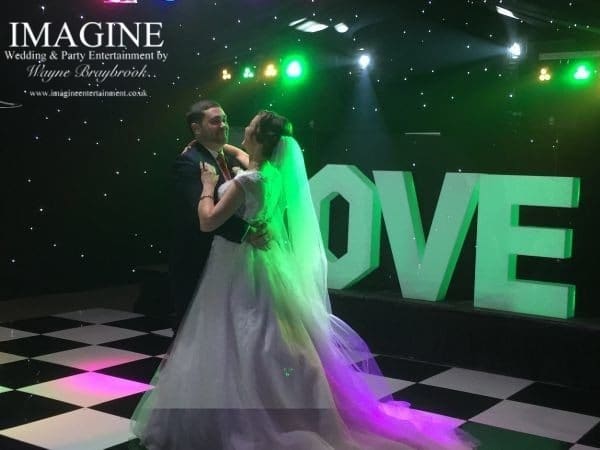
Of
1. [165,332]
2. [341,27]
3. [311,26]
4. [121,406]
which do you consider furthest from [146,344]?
[341,27]

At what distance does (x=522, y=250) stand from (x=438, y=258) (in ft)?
1.56

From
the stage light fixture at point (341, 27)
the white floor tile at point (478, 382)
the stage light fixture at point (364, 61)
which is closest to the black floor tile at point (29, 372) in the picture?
the white floor tile at point (478, 382)

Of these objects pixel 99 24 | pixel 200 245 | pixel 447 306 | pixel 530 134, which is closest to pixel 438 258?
A: pixel 447 306

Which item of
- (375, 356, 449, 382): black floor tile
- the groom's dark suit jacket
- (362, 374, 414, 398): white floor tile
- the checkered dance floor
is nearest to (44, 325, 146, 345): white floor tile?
the checkered dance floor

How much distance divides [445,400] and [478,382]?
374 millimetres

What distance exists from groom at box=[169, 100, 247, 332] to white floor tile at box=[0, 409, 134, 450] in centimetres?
50

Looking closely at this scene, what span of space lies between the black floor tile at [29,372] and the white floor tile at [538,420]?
1965mm

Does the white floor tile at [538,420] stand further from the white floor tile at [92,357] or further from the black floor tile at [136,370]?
the white floor tile at [92,357]

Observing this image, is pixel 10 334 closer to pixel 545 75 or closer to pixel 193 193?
pixel 193 193

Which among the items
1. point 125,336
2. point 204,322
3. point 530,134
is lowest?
point 125,336

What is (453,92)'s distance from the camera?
793 centimetres

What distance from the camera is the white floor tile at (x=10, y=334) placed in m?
4.49

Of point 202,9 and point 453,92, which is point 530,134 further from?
point 453,92

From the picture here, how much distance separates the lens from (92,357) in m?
4.15
